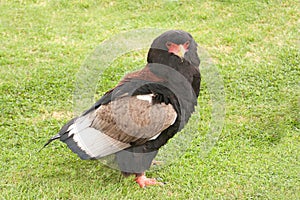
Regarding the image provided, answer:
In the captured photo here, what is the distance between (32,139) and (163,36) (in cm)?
200

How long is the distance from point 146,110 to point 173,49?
1.98 feet

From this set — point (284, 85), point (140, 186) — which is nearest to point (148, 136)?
point (140, 186)

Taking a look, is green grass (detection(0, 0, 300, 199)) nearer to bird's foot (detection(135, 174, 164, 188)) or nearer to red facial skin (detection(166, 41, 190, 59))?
bird's foot (detection(135, 174, 164, 188))

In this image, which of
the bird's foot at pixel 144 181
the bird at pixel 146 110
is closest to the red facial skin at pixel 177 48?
the bird at pixel 146 110

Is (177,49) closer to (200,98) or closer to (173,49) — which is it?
(173,49)

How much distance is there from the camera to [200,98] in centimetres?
644

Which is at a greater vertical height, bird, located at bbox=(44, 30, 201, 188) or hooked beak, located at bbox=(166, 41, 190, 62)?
hooked beak, located at bbox=(166, 41, 190, 62)

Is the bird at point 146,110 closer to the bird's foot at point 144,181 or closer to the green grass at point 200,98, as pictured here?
the bird's foot at point 144,181

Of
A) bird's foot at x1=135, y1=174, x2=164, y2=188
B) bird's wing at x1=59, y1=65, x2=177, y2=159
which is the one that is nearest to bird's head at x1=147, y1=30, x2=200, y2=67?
bird's wing at x1=59, y1=65, x2=177, y2=159

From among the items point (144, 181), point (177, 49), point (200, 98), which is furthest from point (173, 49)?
point (200, 98)

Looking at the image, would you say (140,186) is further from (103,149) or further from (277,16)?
(277,16)

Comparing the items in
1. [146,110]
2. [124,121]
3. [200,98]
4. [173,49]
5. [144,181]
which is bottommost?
[200,98]

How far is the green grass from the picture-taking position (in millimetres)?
4859

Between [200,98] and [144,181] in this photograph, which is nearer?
[144,181]
